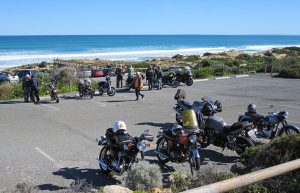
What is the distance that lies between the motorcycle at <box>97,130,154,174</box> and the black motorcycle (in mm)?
18467

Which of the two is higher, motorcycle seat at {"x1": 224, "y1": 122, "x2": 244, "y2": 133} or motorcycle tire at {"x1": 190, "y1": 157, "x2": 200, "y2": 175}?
motorcycle seat at {"x1": 224, "y1": 122, "x2": 244, "y2": 133}

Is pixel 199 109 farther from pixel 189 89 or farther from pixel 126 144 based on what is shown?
pixel 189 89

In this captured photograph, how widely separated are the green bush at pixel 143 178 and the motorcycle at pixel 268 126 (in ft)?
11.6

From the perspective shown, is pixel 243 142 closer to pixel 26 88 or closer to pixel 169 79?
pixel 26 88

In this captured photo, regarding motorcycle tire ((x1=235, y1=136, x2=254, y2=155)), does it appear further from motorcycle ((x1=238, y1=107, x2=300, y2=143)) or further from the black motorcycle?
the black motorcycle

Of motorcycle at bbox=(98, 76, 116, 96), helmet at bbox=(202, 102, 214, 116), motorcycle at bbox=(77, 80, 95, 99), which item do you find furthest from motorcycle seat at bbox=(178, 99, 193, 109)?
motorcycle at bbox=(98, 76, 116, 96)

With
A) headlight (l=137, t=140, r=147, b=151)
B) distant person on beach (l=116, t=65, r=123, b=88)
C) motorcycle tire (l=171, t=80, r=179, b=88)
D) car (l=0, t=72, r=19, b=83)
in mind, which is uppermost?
headlight (l=137, t=140, r=147, b=151)

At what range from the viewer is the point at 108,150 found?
9.47 m

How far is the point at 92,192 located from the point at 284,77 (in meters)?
27.5

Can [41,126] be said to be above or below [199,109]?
below

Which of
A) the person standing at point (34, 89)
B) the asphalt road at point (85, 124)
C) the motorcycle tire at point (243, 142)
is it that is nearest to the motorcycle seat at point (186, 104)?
the asphalt road at point (85, 124)

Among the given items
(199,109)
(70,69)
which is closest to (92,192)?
(199,109)

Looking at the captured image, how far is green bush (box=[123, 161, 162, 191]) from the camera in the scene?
7.58 m

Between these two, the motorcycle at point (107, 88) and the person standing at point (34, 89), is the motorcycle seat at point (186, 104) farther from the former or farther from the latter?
the motorcycle at point (107, 88)
